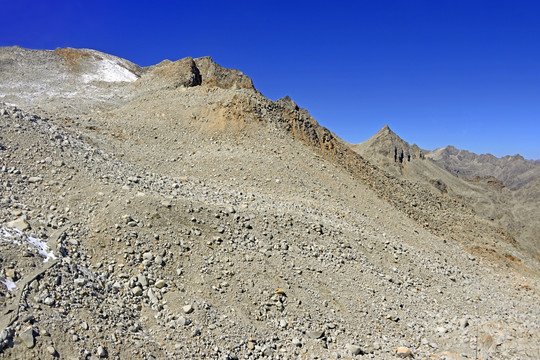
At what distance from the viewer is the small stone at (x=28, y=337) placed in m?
5.69

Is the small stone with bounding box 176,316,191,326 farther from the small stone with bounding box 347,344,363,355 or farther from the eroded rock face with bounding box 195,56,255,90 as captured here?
the eroded rock face with bounding box 195,56,255,90

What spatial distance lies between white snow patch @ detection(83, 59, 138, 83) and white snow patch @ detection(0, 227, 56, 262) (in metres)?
38.7

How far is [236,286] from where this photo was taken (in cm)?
922

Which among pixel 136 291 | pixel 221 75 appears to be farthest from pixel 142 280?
pixel 221 75

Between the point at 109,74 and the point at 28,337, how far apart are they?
44880 millimetres

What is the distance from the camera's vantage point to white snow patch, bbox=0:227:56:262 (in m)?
7.62

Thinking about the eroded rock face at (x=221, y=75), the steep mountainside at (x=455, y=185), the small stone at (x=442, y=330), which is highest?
the eroded rock face at (x=221, y=75)

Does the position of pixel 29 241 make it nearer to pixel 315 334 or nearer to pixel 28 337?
pixel 28 337

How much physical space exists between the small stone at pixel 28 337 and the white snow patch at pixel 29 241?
2.04 meters

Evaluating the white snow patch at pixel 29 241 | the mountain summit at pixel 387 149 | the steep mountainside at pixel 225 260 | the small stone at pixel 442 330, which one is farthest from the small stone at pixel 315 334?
the mountain summit at pixel 387 149

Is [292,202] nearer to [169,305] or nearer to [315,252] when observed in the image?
[315,252]

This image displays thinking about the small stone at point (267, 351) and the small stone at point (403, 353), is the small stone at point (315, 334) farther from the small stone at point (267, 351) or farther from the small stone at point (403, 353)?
the small stone at point (403, 353)

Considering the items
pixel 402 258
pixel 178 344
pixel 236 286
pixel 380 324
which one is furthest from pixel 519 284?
pixel 178 344

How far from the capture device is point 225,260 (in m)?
9.80
